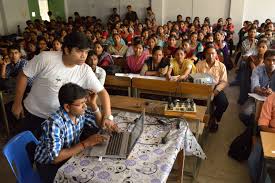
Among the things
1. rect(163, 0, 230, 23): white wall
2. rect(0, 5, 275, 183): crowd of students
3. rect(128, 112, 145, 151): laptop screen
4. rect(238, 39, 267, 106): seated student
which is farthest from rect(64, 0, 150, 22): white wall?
rect(128, 112, 145, 151): laptop screen

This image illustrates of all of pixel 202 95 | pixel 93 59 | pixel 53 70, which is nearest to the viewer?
pixel 53 70

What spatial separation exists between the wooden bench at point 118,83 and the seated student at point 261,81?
57.8 inches

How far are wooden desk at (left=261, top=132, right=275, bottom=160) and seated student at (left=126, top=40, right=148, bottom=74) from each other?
2.57 meters

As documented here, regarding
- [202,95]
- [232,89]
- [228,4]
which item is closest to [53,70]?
[202,95]

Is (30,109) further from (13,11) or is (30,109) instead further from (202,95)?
(13,11)

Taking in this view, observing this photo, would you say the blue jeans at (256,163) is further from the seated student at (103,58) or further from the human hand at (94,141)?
the seated student at (103,58)

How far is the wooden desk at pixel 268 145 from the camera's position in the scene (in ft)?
6.58

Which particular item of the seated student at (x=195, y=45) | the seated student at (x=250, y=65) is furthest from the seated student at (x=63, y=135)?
the seated student at (x=195, y=45)

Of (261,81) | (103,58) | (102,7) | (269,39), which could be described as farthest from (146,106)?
(102,7)

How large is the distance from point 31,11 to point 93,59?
8.51 m

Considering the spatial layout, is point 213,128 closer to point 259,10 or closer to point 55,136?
point 55,136

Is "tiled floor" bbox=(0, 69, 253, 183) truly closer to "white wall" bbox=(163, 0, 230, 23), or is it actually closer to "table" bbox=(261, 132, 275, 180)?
"table" bbox=(261, 132, 275, 180)

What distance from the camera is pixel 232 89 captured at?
18.3 feet

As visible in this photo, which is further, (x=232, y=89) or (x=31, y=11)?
(x=31, y=11)
